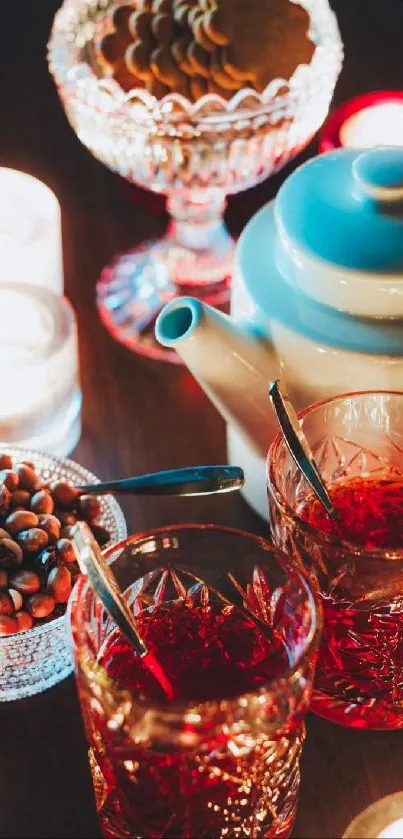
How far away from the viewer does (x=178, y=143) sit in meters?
0.86

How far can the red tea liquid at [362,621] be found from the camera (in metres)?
0.62

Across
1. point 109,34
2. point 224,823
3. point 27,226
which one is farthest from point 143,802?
point 109,34

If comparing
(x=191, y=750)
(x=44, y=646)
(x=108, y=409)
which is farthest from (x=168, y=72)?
(x=191, y=750)

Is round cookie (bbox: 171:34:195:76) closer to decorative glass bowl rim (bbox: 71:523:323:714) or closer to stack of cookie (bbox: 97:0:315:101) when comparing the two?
stack of cookie (bbox: 97:0:315:101)

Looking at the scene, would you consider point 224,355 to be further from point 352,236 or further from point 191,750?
point 191,750

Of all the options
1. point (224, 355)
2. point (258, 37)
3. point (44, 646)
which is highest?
point (258, 37)

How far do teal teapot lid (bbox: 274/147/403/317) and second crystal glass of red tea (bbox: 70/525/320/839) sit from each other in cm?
16

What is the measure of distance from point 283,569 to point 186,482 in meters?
0.10

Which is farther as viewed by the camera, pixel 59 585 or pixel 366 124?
pixel 366 124

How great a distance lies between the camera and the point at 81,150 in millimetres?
1109

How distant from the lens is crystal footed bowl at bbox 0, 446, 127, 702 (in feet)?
2.15

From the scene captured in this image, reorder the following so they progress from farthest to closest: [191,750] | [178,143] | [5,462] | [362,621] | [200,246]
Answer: [200,246] < [178,143] < [5,462] < [362,621] < [191,750]

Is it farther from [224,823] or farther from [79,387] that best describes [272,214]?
[224,823]

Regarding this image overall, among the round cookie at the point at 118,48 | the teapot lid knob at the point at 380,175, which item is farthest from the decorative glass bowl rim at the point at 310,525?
the round cookie at the point at 118,48
